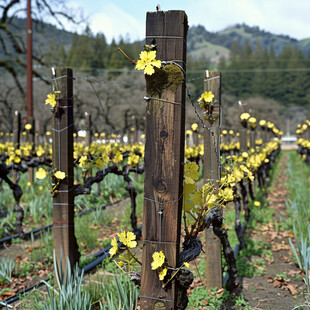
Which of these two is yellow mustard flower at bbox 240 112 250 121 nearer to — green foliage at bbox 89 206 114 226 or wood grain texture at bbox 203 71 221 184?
wood grain texture at bbox 203 71 221 184

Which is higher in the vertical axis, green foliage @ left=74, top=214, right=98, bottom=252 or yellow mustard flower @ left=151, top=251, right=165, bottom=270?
yellow mustard flower @ left=151, top=251, right=165, bottom=270

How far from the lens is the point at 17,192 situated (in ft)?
17.2

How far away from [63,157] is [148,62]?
7.04ft

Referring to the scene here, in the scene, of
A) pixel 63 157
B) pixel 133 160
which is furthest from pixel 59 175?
pixel 133 160

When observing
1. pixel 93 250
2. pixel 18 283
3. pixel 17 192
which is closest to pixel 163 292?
pixel 18 283

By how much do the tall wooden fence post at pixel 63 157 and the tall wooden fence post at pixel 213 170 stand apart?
55.8 inches

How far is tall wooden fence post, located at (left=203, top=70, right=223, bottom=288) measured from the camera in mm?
3338

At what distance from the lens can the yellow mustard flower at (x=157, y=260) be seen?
5.53 ft

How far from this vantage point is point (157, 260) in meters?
1.70

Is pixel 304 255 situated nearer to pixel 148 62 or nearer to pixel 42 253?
pixel 148 62

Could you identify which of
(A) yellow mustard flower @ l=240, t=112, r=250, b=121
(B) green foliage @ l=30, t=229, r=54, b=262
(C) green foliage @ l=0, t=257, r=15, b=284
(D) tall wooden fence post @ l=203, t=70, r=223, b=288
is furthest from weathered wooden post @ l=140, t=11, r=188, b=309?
(A) yellow mustard flower @ l=240, t=112, r=250, b=121

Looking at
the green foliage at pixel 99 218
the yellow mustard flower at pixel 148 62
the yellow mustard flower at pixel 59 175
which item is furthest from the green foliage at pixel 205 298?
the green foliage at pixel 99 218

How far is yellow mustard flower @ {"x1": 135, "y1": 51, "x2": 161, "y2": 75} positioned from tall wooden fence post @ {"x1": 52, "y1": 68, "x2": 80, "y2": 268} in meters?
2.03

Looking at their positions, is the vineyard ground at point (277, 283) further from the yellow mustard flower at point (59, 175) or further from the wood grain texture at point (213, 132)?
the yellow mustard flower at point (59, 175)
